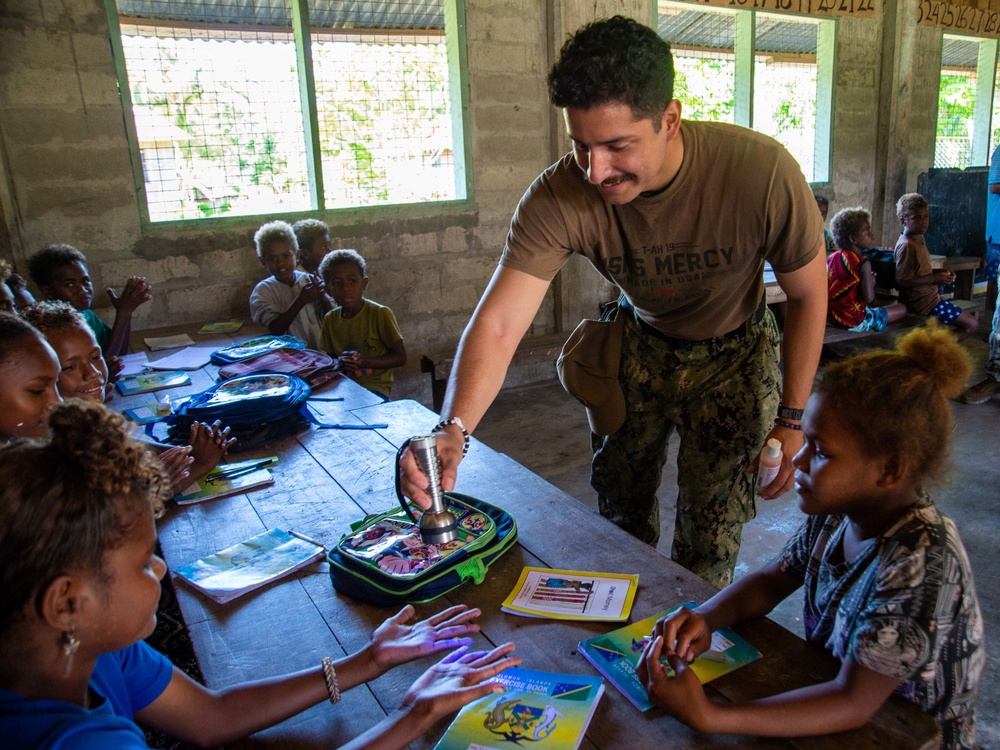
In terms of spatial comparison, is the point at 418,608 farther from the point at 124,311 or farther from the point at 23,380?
the point at 124,311

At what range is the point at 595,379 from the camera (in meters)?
2.27

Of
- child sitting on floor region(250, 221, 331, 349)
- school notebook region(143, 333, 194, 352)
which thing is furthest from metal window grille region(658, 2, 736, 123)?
school notebook region(143, 333, 194, 352)

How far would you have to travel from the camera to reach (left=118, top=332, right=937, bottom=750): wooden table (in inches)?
46.1

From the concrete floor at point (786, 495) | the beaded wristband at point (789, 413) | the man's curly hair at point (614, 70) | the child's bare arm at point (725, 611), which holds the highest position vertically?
the man's curly hair at point (614, 70)

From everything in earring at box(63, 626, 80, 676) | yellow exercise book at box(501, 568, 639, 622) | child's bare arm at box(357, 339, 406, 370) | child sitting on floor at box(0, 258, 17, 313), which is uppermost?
child sitting on floor at box(0, 258, 17, 313)

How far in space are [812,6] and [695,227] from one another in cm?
641

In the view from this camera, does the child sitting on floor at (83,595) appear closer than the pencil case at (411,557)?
Yes

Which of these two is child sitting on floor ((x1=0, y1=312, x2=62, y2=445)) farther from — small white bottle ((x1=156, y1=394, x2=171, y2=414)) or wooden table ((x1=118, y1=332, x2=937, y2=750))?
small white bottle ((x1=156, y1=394, x2=171, y2=414))

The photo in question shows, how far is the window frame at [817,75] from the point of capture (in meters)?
6.84

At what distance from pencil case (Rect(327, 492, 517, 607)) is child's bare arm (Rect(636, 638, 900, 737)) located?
539 mm

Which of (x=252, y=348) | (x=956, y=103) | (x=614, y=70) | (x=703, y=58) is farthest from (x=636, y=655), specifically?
(x=956, y=103)

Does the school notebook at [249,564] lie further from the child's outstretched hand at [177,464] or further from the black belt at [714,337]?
the black belt at [714,337]

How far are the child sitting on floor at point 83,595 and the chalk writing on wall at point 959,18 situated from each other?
30.1 ft

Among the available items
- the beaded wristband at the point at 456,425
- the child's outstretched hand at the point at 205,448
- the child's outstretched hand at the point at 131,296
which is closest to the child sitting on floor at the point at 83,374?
the child's outstretched hand at the point at 205,448
